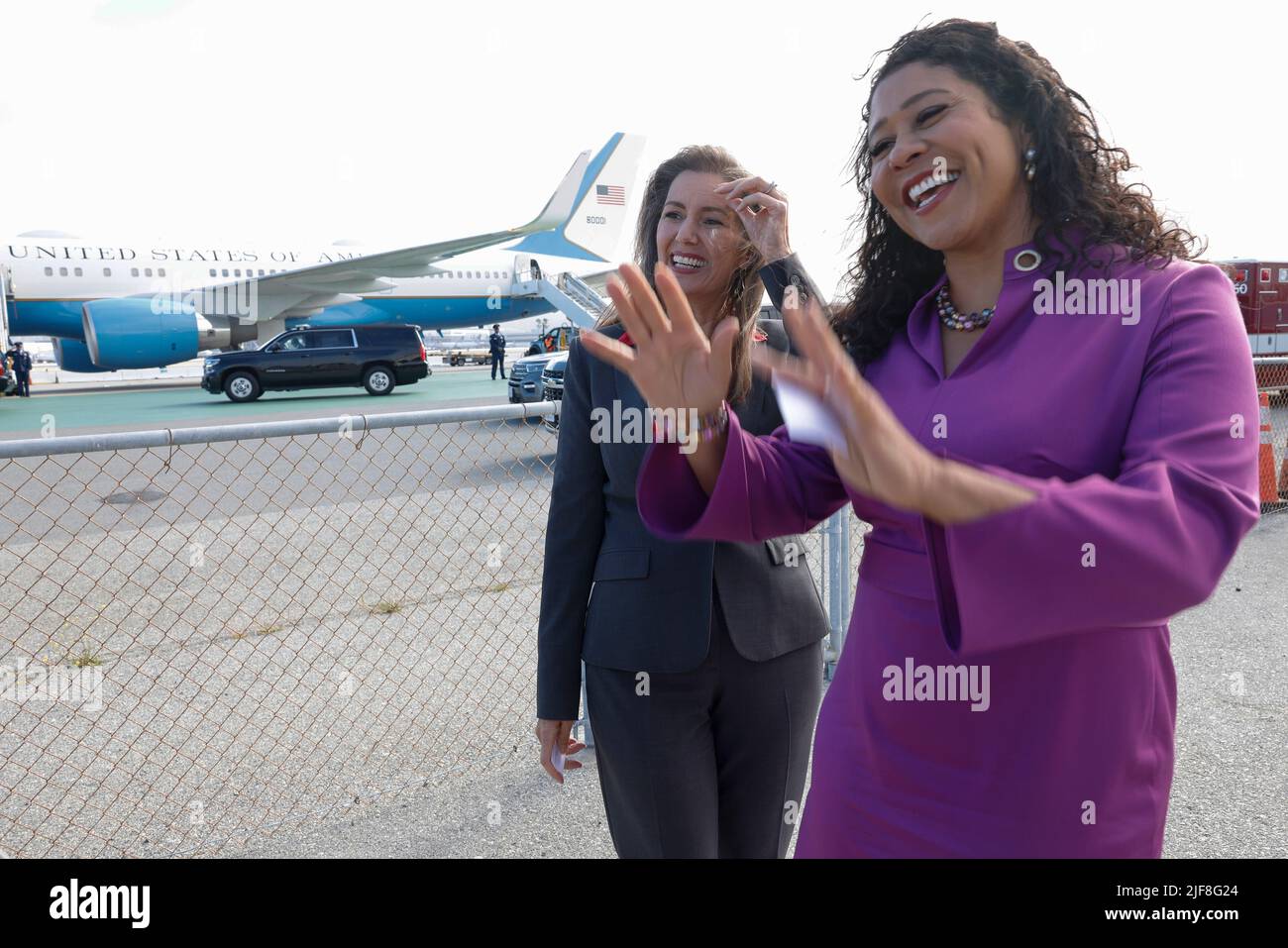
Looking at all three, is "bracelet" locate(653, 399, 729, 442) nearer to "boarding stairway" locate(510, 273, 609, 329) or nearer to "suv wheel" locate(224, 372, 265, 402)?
"suv wheel" locate(224, 372, 265, 402)

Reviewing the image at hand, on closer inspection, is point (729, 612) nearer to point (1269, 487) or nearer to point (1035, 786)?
point (1035, 786)

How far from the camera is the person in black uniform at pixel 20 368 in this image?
21188 millimetres

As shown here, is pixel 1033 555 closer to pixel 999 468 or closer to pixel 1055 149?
pixel 999 468

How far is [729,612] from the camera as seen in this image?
7.08 ft

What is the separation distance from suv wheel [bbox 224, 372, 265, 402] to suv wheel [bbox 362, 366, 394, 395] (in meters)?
2.40

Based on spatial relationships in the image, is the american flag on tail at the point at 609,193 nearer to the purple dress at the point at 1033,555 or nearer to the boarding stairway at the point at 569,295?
the boarding stairway at the point at 569,295

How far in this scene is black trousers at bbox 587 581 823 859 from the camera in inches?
82.2

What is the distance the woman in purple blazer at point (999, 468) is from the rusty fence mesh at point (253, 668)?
262 centimetres

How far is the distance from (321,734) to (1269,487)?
880 cm

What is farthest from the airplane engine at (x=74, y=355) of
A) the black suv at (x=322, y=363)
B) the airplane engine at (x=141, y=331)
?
the black suv at (x=322, y=363)

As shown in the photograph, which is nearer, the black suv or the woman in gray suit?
the woman in gray suit

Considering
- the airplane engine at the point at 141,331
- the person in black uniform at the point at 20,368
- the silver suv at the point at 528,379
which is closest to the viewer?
Result: the silver suv at the point at 528,379

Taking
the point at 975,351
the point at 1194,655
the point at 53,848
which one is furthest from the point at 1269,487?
the point at 53,848

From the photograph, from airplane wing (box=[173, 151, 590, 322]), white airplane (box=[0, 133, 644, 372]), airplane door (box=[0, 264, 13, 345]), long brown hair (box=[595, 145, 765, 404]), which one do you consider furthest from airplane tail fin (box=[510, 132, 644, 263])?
long brown hair (box=[595, 145, 765, 404])
